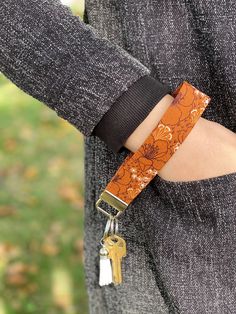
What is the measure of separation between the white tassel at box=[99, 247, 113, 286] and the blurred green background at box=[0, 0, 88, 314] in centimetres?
178

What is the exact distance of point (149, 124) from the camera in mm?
1095

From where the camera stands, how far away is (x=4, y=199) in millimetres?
3686

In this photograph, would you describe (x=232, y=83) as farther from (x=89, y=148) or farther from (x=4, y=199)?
(x=4, y=199)

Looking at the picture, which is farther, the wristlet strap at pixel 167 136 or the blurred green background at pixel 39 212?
the blurred green background at pixel 39 212

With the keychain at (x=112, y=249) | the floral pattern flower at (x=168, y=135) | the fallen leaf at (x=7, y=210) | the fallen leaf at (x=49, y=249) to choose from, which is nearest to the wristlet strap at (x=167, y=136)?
the floral pattern flower at (x=168, y=135)

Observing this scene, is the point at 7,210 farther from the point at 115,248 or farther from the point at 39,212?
the point at 115,248

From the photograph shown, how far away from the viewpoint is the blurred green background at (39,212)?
310 centimetres

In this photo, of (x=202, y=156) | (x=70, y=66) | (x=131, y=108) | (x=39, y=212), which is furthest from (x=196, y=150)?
(x=39, y=212)

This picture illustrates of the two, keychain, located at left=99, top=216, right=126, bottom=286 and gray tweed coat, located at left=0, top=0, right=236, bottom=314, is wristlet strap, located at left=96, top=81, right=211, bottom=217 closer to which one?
gray tweed coat, located at left=0, top=0, right=236, bottom=314

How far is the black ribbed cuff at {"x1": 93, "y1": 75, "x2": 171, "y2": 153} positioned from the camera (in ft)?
3.57

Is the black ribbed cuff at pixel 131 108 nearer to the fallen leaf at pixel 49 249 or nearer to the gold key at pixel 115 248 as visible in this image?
the gold key at pixel 115 248

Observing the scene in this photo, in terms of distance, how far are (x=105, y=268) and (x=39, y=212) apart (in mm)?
2310

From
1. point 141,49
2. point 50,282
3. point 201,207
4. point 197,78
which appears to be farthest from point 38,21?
point 50,282

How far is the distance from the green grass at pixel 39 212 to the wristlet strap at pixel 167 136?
206cm
